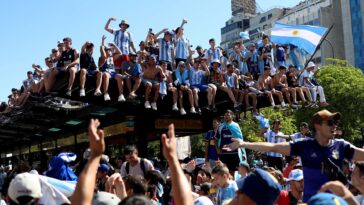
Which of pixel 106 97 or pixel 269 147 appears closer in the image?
pixel 269 147

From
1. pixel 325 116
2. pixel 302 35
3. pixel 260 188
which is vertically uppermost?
pixel 302 35

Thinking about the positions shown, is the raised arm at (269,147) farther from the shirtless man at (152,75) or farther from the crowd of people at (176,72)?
the shirtless man at (152,75)

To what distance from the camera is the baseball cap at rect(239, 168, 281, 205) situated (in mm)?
3094

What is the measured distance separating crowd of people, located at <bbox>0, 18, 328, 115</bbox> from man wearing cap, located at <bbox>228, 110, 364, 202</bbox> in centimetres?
880

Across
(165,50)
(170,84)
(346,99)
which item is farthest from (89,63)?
(346,99)

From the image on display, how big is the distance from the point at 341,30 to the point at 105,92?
Result: 84269 millimetres

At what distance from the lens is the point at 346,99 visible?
1656 inches

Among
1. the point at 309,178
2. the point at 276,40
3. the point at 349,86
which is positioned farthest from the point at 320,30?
the point at 349,86

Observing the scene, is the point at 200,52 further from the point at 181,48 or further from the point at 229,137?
the point at 229,137

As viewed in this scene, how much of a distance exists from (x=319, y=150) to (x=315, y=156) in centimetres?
8

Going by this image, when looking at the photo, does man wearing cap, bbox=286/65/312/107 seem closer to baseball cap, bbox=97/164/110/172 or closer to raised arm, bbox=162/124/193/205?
baseball cap, bbox=97/164/110/172

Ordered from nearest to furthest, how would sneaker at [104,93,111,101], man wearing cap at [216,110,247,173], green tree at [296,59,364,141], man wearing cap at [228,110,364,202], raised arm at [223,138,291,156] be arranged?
man wearing cap at [228,110,364,202]
raised arm at [223,138,291,156]
man wearing cap at [216,110,247,173]
sneaker at [104,93,111,101]
green tree at [296,59,364,141]

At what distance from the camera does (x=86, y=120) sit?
2072 cm

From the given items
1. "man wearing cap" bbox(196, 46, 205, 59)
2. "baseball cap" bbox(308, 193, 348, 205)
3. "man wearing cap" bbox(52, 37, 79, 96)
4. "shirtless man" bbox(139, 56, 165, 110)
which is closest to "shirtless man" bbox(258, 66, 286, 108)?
"man wearing cap" bbox(196, 46, 205, 59)
